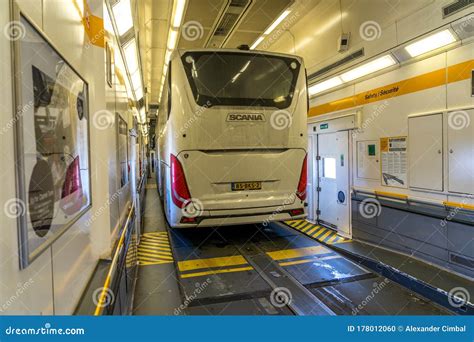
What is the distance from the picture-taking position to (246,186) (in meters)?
4.91

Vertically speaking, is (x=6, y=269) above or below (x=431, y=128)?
below

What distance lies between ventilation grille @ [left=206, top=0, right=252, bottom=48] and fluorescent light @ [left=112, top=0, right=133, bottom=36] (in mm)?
1656

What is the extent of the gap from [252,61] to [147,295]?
12.2 feet

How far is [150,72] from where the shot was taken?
11578 millimetres

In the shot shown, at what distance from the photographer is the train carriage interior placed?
57.7 inches

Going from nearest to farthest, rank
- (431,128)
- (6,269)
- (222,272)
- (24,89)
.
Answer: (6,269) → (24,89) → (222,272) → (431,128)

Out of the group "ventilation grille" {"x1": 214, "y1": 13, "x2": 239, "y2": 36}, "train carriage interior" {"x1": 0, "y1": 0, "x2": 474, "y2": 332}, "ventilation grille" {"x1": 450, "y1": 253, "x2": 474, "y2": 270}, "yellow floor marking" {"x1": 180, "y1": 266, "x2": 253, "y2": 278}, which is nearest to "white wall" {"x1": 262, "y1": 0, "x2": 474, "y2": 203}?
"train carriage interior" {"x1": 0, "y1": 0, "x2": 474, "y2": 332}

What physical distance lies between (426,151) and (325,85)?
9.64 feet

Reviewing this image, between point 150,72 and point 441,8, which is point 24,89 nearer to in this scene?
point 441,8

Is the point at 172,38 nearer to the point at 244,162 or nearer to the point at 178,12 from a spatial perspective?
the point at 178,12

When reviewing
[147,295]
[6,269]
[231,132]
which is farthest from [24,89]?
[231,132]

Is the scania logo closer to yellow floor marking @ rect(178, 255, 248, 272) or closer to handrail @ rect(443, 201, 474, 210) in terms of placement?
yellow floor marking @ rect(178, 255, 248, 272)

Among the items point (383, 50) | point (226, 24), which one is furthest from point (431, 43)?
point (226, 24)

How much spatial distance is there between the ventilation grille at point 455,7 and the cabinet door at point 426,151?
1.32 meters
